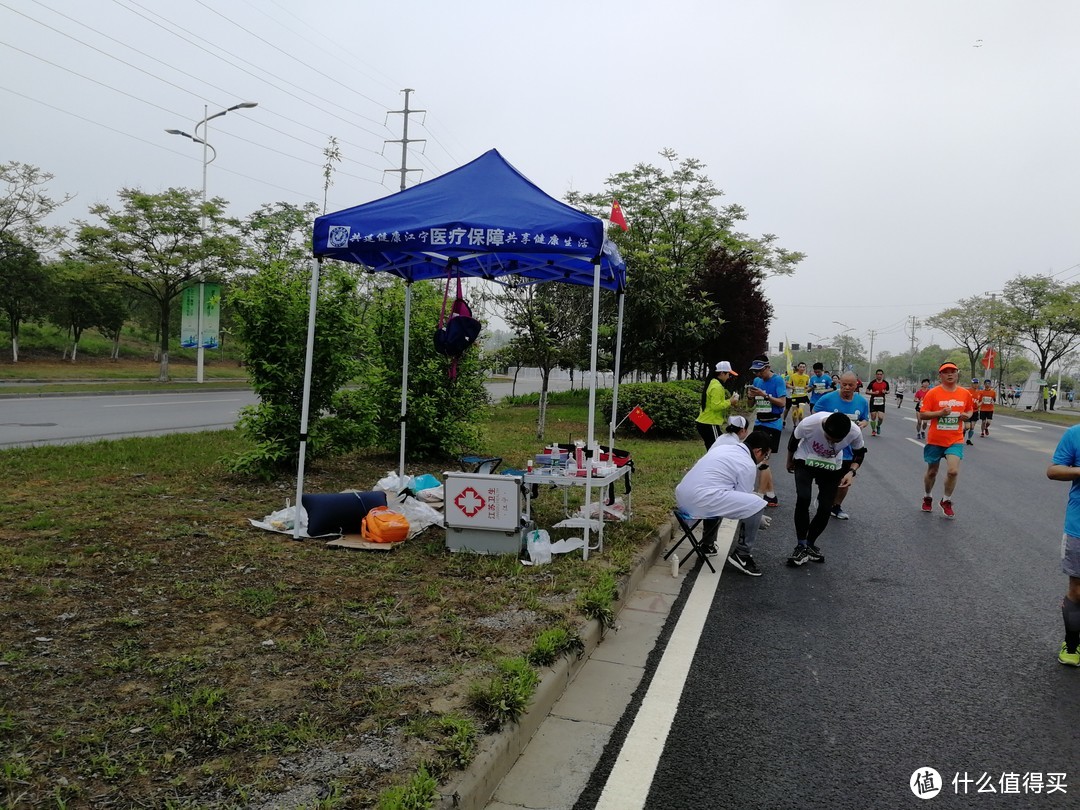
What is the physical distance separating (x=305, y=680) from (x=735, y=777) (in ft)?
6.52

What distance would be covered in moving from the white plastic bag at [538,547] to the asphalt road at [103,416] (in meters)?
8.63

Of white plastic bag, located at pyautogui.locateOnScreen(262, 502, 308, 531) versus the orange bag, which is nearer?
the orange bag

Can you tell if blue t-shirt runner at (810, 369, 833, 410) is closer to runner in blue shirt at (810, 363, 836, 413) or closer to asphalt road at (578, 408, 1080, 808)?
runner in blue shirt at (810, 363, 836, 413)

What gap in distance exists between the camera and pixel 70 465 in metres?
8.48

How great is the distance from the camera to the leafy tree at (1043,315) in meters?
39.5

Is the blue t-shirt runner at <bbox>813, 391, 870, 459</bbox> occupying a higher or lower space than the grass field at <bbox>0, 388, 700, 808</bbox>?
higher

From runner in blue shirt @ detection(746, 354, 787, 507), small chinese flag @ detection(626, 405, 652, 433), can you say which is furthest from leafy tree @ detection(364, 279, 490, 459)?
runner in blue shirt @ detection(746, 354, 787, 507)

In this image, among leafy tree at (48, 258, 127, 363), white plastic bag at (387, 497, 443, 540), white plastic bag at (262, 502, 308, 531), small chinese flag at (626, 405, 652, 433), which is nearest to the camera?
white plastic bag at (262, 502, 308, 531)

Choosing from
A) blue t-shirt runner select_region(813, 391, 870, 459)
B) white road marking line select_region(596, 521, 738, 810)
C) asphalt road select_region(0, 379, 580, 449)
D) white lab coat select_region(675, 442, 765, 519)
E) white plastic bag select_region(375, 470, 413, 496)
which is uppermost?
blue t-shirt runner select_region(813, 391, 870, 459)

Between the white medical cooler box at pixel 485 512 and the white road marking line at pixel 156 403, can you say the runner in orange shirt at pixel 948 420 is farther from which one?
the white road marking line at pixel 156 403

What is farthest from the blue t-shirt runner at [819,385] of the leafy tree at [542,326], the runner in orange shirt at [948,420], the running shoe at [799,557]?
the running shoe at [799,557]

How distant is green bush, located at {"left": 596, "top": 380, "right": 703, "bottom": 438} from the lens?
14844 mm

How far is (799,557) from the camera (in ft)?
19.7
